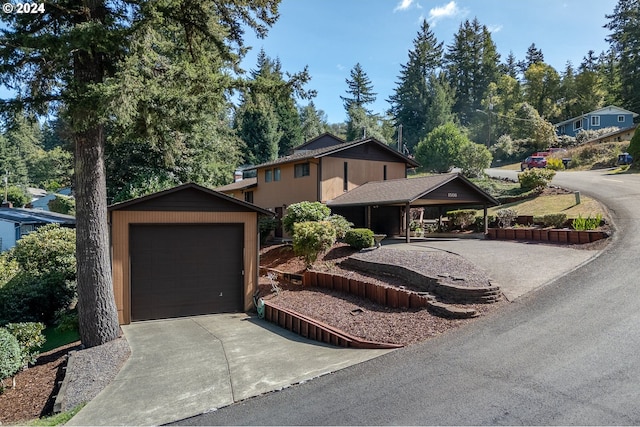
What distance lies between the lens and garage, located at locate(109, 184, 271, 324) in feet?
34.7

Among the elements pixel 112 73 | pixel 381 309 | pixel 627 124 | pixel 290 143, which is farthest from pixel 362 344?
pixel 627 124

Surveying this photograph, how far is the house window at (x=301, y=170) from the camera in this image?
869 inches

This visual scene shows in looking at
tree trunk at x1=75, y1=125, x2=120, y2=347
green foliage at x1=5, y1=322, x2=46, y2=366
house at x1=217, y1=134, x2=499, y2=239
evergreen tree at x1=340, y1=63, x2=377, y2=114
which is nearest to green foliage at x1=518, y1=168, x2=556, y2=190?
house at x1=217, y1=134, x2=499, y2=239

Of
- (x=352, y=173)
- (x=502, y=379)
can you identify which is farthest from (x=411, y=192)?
(x=502, y=379)

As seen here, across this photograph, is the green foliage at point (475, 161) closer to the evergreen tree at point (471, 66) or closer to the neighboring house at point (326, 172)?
the neighboring house at point (326, 172)

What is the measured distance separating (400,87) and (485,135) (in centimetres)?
1684

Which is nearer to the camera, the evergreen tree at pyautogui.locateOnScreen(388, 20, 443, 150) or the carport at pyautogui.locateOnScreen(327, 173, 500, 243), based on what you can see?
the carport at pyautogui.locateOnScreen(327, 173, 500, 243)

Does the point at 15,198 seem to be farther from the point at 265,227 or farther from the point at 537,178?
the point at 537,178

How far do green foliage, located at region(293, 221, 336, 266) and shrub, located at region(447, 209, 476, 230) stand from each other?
11045 mm

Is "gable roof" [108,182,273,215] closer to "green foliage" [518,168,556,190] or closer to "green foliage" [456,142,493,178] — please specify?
"green foliage" [518,168,556,190]

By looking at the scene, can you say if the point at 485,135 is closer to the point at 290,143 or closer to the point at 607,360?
the point at 290,143

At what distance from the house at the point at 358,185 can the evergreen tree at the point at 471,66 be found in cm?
4990

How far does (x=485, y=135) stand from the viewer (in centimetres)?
5909

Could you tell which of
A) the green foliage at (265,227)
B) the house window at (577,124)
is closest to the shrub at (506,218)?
the green foliage at (265,227)
